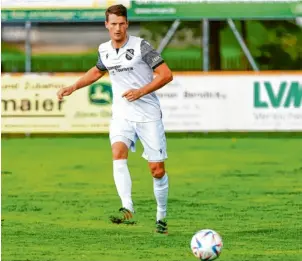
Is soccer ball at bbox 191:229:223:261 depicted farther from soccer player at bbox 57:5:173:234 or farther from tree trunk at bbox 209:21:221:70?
tree trunk at bbox 209:21:221:70

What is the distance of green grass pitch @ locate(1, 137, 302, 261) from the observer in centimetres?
1091

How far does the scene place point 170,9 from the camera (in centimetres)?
2553

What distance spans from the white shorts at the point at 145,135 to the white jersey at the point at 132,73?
6 centimetres

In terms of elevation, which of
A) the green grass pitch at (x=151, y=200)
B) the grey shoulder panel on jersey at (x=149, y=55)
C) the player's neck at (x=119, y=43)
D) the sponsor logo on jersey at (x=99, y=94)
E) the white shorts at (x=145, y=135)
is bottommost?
the green grass pitch at (x=151, y=200)

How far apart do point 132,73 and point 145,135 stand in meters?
0.63

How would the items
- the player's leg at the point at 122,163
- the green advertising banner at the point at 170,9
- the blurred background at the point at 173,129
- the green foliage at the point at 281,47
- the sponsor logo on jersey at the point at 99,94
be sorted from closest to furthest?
the player's leg at the point at 122,163 < the blurred background at the point at 173,129 < the sponsor logo on jersey at the point at 99,94 < the green advertising banner at the point at 170,9 < the green foliage at the point at 281,47

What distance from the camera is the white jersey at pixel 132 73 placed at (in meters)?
11.7

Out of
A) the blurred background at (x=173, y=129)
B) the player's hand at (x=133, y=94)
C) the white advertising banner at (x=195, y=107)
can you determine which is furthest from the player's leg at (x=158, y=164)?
the white advertising banner at (x=195, y=107)

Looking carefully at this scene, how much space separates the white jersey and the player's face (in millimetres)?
206

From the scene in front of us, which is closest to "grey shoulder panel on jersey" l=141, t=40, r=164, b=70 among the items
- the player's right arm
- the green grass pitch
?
the player's right arm

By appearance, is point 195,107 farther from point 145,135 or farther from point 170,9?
point 145,135

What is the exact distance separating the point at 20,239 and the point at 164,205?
1.43m

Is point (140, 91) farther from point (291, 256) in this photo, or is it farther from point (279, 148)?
point (279, 148)

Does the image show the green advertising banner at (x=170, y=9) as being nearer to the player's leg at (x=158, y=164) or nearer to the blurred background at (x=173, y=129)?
the blurred background at (x=173, y=129)
